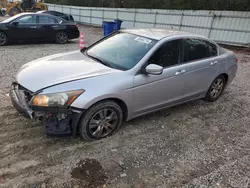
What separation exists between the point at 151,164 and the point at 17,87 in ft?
7.37

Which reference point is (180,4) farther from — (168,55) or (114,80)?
(114,80)

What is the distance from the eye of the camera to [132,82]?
132 inches

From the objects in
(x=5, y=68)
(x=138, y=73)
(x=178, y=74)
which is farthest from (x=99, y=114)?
(x=5, y=68)

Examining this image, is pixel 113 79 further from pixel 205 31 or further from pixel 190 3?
pixel 190 3

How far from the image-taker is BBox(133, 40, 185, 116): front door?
350cm

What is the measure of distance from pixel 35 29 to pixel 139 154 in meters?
9.06

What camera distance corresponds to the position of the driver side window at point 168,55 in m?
3.64

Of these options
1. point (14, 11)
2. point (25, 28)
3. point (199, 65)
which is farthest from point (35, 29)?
point (14, 11)

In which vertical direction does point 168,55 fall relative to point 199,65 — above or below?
above

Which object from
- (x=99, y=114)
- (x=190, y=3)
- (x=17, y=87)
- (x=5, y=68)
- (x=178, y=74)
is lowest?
(x=5, y=68)

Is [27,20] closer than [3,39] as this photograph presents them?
No

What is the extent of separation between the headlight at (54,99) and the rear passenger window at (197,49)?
7.28ft

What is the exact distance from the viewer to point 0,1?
81.9 ft

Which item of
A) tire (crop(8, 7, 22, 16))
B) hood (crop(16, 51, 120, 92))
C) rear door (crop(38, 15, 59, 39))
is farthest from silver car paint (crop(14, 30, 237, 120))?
tire (crop(8, 7, 22, 16))
